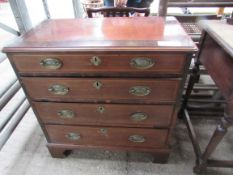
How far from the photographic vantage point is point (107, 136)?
117cm

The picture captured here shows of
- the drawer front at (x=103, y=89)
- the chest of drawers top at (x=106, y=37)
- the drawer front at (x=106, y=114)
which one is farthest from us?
the drawer front at (x=106, y=114)

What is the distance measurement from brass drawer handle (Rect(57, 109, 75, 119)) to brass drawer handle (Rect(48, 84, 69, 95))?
14cm

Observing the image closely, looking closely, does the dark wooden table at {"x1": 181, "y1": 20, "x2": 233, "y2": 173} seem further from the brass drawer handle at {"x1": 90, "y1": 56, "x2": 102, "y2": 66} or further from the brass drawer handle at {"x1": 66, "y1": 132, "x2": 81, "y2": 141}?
the brass drawer handle at {"x1": 66, "y1": 132, "x2": 81, "y2": 141}

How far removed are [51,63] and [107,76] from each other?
0.26 meters

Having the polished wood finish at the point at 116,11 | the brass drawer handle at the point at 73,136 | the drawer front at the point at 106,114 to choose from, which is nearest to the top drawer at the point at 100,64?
the drawer front at the point at 106,114

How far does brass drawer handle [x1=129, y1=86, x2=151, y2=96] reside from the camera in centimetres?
90

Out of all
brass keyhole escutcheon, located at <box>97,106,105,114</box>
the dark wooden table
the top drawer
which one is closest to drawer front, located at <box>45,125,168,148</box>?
brass keyhole escutcheon, located at <box>97,106,105,114</box>

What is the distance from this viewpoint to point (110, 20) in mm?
1112

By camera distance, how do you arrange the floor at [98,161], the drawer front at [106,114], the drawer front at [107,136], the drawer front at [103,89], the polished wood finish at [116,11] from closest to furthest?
the drawer front at [103,89] → the drawer front at [106,114] → the drawer front at [107,136] → the floor at [98,161] → the polished wood finish at [116,11]

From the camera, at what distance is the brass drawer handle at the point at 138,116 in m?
1.01

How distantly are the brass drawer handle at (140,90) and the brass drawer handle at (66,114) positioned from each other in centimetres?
38

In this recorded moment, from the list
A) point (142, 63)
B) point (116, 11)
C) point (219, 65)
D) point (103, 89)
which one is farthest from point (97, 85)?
point (116, 11)

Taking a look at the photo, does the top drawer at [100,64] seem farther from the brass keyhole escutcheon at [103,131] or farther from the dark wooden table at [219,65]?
the brass keyhole escutcheon at [103,131]

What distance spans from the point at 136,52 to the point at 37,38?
0.49 meters
